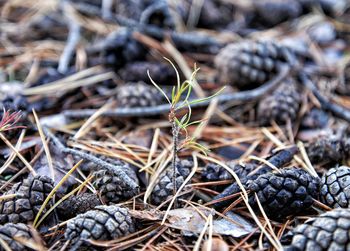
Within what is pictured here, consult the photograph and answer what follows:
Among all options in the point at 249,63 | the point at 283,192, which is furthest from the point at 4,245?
the point at 249,63

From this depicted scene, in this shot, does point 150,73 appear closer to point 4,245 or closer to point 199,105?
point 199,105

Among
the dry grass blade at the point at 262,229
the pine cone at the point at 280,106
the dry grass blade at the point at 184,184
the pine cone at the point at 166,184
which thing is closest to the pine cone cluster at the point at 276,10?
the pine cone at the point at 280,106

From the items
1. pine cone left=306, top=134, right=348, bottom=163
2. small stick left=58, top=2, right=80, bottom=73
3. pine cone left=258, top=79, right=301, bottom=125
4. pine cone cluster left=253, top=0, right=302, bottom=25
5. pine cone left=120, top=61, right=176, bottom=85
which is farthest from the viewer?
pine cone cluster left=253, top=0, right=302, bottom=25

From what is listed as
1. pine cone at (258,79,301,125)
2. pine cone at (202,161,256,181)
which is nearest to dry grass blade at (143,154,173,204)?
pine cone at (202,161,256,181)

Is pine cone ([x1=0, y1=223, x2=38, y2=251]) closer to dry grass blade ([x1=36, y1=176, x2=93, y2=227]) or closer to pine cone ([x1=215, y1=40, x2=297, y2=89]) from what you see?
dry grass blade ([x1=36, y1=176, x2=93, y2=227])

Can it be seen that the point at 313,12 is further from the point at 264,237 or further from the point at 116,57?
the point at 264,237

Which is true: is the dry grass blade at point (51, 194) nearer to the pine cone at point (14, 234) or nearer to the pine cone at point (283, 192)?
the pine cone at point (14, 234)

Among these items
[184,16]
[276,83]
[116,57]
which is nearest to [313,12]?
[184,16]
